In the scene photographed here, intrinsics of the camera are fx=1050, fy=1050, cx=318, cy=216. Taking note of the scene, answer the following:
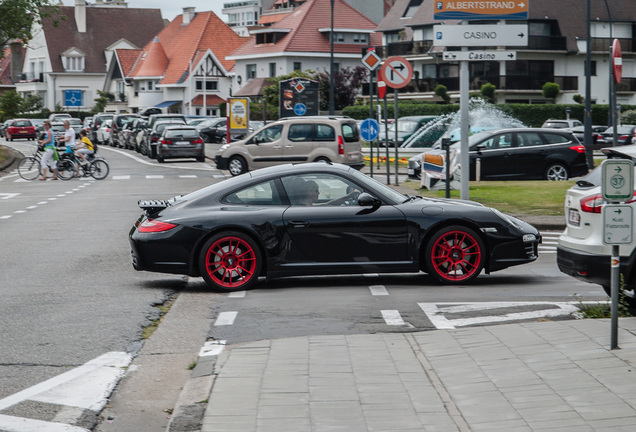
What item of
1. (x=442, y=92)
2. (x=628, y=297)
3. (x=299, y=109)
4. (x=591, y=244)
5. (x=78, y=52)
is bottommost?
(x=628, y=297)

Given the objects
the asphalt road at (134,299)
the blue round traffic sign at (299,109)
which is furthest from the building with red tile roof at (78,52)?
the asphalt road at (134,299)

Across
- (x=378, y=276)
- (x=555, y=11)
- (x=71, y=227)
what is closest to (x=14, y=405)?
(x=378, y=276)

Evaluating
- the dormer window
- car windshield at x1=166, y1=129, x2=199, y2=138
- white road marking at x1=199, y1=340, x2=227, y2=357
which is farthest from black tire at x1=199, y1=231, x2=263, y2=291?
the dormer window

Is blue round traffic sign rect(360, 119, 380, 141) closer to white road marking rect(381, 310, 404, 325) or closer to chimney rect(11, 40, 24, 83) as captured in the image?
white road marking rect(381, 310, 404, 325)

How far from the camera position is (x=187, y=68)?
107 meters

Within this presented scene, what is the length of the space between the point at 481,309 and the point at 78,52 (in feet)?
398

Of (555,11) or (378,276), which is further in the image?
(555,11)

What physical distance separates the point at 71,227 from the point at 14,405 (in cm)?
1230

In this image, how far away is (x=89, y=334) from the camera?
8.66 m

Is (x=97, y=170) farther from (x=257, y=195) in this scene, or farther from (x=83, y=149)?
(x=257, y=195)

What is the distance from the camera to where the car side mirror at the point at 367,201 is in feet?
36.3

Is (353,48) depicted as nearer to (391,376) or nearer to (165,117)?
(165,117)

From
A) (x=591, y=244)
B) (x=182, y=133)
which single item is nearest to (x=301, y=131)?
(x=182, y=133)

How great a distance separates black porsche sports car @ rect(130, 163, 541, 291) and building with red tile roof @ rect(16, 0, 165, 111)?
377 feet
